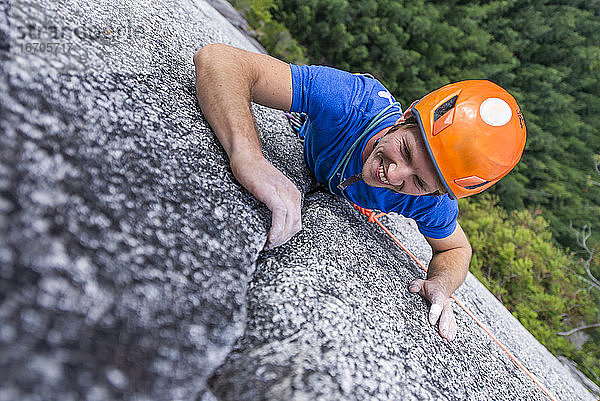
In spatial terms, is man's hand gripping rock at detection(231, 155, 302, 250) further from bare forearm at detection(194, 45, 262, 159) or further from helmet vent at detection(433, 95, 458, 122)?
helmet vent at detection(433, 95, 458, 122)

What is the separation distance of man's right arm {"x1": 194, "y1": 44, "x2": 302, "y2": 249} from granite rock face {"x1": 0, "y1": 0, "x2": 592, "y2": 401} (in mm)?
57

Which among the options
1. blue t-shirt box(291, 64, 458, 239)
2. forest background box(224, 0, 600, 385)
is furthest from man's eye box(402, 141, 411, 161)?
forest background box(224, 0, 600, 385)

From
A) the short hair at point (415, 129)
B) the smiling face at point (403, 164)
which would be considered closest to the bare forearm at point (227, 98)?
the smiling face at point (403, 164)

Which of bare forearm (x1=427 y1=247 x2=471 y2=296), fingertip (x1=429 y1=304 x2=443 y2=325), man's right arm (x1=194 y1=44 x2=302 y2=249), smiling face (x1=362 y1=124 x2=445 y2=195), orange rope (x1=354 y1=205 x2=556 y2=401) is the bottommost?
orange rope (x1=354 y1=205 x2=556 y2=401)

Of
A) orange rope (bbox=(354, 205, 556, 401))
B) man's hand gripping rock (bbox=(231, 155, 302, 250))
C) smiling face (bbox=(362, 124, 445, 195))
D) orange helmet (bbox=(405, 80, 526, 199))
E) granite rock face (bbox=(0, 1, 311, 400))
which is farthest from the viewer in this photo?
orange rope (bbox=(354, 205, 556, 401))

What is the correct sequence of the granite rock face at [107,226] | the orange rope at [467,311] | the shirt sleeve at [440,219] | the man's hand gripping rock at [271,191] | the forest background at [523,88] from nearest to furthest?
the granite rock face at [107,226] → the man's hand gripping rock at [271,191] → the shirt sleeve at [440,219] → the orange rope at [467,311] → the forest background at [523,88]

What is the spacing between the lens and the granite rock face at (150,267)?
75 cm

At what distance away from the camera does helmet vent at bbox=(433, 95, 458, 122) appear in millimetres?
1610

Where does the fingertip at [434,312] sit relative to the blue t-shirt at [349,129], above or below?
below

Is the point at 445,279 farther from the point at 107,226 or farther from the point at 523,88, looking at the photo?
the point at 523,88

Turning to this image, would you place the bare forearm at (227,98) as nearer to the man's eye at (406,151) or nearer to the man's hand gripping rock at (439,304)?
the man's eye at (406,151)

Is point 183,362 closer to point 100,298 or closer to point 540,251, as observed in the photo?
point 100,298

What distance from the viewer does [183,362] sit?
2.89 feet

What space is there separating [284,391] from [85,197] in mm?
713
